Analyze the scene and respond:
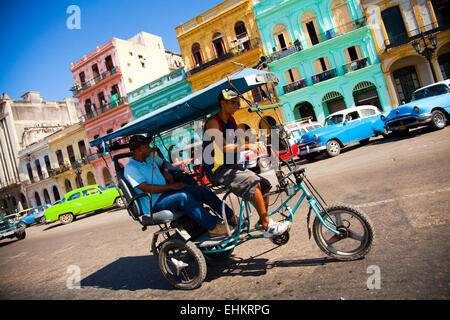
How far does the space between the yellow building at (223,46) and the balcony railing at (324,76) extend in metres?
3.57

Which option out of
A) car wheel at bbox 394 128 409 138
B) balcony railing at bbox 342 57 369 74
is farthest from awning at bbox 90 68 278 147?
balcony railing at bbox 342 57 369 74

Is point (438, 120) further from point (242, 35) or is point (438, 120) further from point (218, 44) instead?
point (218, 44)

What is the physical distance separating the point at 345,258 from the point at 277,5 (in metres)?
25.1

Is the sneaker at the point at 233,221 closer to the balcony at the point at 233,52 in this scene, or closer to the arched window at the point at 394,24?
the balcony at the point at 233,52

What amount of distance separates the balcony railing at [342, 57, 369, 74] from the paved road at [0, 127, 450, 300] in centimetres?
1715

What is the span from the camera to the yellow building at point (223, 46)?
23781 mm

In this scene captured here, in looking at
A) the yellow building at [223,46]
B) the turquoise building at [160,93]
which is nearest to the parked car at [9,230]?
the turquoise building at [160,93]

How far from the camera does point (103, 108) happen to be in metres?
30.7

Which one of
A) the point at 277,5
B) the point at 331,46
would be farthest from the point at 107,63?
the point at 331,46

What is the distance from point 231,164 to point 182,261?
Answer: 1363 mm

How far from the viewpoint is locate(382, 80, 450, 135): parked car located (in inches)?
379

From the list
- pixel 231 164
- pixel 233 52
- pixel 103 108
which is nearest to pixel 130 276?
pixel 231 164

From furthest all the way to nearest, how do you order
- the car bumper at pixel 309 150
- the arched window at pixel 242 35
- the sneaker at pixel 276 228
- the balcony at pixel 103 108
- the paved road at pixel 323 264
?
the balcony at pixel 103 108
the arched window at pixel 242 35
the car bumper at pixel 309 150
the sneaker at pixel 276 228
the paved road at pixel 323 264

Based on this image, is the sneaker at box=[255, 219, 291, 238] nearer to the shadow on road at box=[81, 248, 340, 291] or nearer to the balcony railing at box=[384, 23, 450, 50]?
the shadow on road at box=[81, 248, 340, 291]
